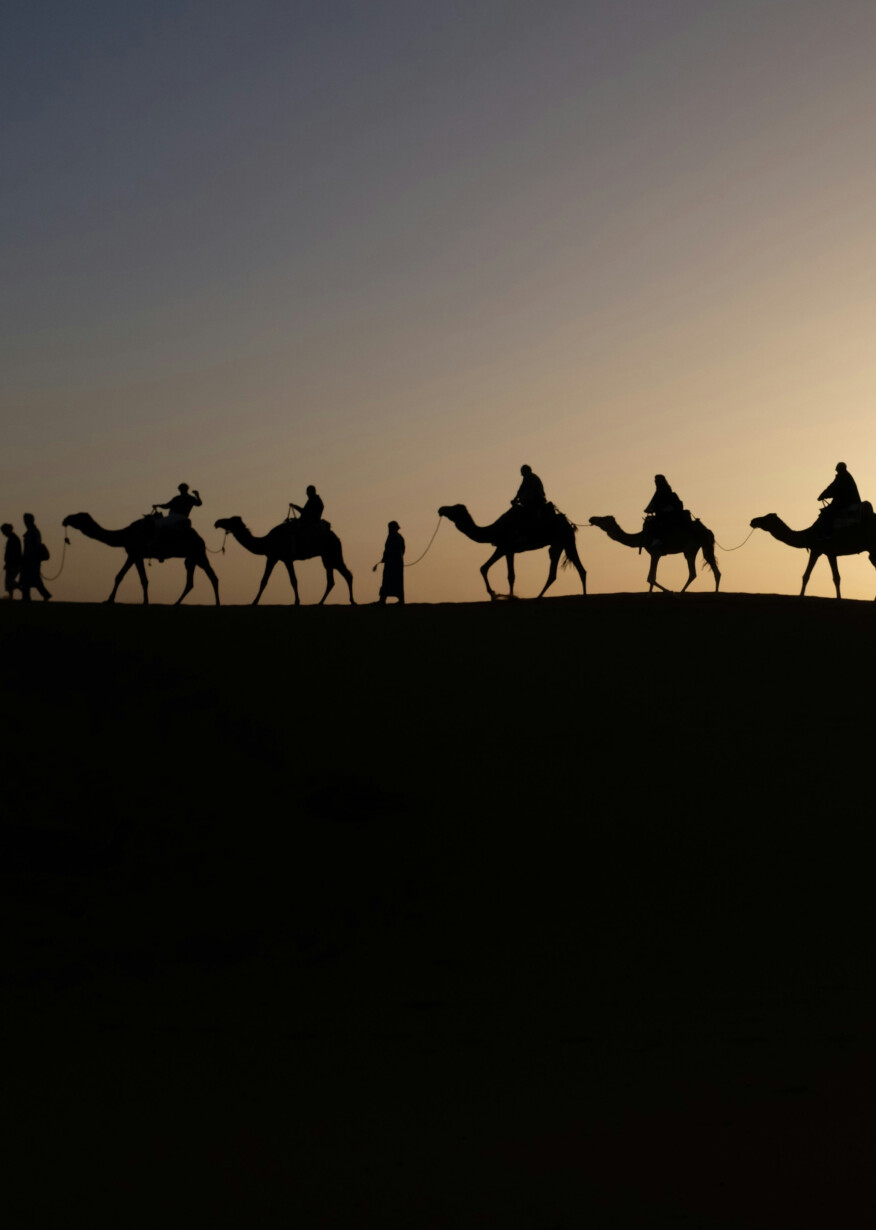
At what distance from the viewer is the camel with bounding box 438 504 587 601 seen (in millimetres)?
22906

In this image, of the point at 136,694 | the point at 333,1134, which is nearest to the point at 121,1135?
the point at 333,1134

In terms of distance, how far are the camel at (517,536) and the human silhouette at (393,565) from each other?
93 cm

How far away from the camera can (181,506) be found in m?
22.2

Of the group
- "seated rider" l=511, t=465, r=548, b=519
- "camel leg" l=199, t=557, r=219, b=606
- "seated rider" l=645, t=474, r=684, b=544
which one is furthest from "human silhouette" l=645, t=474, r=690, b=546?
"camel leg" l=199, t=557, r=219, b=606

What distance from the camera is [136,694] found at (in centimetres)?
1553

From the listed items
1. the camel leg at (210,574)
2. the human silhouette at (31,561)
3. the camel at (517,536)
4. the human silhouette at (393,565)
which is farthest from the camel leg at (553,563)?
the human silhouette at (31,561)

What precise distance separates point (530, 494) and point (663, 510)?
221 centimetres

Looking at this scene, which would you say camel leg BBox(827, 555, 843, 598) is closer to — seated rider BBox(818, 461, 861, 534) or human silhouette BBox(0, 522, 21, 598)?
seated rider BBox(818, 461, 861, 534)

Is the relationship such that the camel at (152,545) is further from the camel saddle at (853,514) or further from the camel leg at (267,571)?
the camel saddle at (853,514)

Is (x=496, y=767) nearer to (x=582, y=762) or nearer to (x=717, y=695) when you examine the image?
(x=582, y=762)

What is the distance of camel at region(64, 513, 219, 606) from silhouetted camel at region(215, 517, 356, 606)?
3.99 ft

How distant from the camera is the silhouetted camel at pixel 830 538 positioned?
74.8ft

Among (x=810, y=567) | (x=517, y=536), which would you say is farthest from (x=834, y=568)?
(x=517, y=536)

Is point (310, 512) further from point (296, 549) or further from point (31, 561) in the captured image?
point (31, 561)
